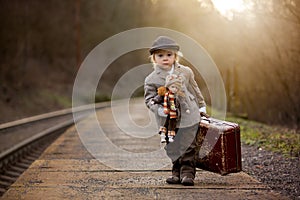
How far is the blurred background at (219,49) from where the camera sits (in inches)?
418

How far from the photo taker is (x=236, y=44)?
47.0 feet

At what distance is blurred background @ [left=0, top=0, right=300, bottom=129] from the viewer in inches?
418

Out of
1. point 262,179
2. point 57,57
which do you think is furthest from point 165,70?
point 57,57

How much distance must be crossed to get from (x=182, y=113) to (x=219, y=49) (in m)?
11.3

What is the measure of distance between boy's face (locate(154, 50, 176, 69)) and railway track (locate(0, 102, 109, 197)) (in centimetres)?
324

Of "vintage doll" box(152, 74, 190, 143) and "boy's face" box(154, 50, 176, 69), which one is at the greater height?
"boy's face" box(154, 50, 176, 69)

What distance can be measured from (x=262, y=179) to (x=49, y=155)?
134 inches

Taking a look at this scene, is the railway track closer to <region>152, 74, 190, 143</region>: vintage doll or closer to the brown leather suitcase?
<region>152, 74, 190, 143</region>: vintage doll

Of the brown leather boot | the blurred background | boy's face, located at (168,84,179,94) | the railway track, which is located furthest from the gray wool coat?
the blurred background

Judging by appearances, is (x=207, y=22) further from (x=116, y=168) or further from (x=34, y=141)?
(x=116, y=168)

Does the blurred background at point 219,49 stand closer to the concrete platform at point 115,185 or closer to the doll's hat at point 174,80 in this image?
the doll's hat at point 174,80

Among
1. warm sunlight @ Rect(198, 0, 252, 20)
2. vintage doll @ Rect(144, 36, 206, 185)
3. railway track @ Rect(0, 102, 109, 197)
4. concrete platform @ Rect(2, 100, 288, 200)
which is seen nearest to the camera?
concrete platform @ Rect(2, 100, 288, 200)

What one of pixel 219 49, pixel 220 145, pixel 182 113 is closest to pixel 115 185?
pixel 182 113

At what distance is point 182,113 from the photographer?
14.3 feet
